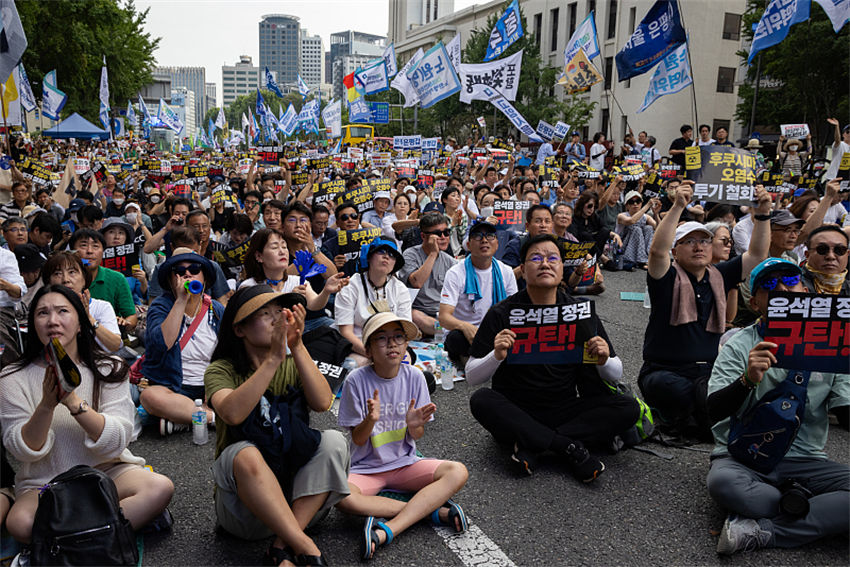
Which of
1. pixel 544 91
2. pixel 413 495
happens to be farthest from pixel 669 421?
pixel 544 91

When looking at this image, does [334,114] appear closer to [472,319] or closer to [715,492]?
[472,319]

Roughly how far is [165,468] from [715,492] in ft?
11.4

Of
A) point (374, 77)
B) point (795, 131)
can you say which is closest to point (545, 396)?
point (795, 131)

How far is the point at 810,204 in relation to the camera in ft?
22.7

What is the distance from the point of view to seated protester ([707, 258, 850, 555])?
3318 mm

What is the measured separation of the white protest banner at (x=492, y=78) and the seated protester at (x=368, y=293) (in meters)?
10.8

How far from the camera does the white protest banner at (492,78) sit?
51.7 feet

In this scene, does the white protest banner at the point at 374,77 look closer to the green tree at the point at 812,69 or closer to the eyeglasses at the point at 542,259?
the green tree at the point at 812,69

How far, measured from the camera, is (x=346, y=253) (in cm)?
736

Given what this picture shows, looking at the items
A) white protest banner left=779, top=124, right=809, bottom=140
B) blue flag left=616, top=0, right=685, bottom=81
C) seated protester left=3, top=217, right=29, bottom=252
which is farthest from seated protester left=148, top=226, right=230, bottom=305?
white protest banner left=779, top=124, right=809, bottom=140

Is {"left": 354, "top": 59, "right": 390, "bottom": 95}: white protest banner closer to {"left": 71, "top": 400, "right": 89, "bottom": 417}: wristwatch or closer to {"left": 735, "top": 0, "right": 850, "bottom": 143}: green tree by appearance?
{"left": 735, "top": 0, "right": 850, "bottom": 143}: green tree

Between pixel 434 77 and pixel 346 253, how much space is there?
11.2 m

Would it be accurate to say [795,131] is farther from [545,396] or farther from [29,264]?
[29,264]

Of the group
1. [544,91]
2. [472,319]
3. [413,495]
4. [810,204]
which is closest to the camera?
[413,495]
